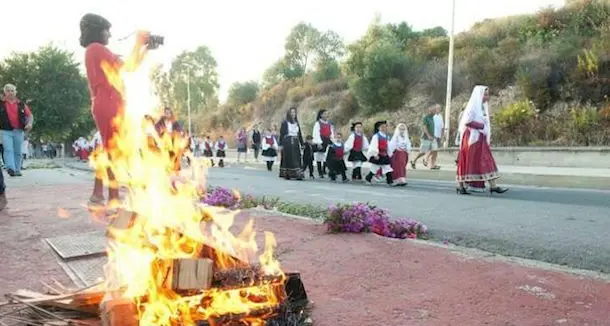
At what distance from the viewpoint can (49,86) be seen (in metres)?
40.0

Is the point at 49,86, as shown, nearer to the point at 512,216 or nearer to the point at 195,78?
the point at 195,78

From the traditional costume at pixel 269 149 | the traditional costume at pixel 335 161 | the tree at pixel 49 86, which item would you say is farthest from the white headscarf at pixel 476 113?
the tree at pixel 49 86

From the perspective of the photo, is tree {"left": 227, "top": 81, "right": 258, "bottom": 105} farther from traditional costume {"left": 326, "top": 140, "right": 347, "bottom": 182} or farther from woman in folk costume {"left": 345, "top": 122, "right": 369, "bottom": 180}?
woman in folk costume {"left": 345, "top": 122, "right": 369, "bottom": 180}

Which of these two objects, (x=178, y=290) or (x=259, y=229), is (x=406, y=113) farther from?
(x=178, y=290)

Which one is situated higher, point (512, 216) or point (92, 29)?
point (92, 29)

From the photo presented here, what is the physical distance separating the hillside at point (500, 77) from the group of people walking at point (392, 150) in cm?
410

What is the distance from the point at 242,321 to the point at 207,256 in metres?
0.44

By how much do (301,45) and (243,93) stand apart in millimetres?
7534

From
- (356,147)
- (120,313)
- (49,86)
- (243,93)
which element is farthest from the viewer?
(243,93)

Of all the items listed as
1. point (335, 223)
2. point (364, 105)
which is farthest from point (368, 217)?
point (364, 105)

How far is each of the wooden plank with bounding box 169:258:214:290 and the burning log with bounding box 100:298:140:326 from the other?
22 cm

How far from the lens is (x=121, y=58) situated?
5.42 metres

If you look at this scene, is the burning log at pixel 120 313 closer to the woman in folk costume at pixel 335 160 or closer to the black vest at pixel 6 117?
the black vest at pixel 6 117

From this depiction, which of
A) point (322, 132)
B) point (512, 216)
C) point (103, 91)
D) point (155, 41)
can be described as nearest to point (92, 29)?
point (103, 91)
